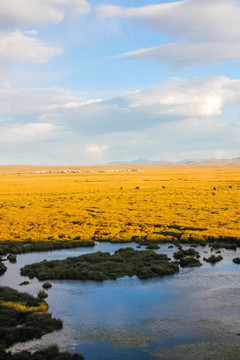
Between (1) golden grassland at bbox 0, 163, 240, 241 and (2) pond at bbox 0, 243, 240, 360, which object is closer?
(2) pond at bbox 0, 243, 240, 360

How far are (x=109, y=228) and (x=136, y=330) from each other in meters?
21.2

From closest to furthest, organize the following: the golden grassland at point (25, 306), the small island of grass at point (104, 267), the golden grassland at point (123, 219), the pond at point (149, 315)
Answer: the pond at point (149, 315) < the golden grassland at point (25, 306) < the small island of grass at point (104, 267) < the golden grassland at point (123, 219)

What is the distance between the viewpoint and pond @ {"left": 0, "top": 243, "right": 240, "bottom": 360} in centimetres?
1414

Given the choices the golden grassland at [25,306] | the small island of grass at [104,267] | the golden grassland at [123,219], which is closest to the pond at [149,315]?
the golden grassland at [25,306]

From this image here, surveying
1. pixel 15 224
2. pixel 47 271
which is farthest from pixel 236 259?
pixel 15 224

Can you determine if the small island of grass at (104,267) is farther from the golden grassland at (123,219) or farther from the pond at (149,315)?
the golden grassland at (123,219)

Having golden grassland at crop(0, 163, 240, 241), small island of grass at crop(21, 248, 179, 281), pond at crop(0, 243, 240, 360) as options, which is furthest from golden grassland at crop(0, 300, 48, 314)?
golden grassland at crop(0, 163, 240, 241)

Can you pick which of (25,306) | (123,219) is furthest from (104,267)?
(123,219)

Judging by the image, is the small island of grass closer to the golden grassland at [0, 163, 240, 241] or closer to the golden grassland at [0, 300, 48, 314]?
the golden grassland at [0, 300, 48, 314]

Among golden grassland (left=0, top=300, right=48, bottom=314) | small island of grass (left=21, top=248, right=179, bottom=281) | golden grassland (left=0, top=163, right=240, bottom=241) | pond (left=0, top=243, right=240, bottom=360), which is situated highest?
golden grassland (left=0, top=163, right=240, bottom=241)

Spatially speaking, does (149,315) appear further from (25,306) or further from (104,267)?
(104,267)

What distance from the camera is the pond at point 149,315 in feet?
46.4

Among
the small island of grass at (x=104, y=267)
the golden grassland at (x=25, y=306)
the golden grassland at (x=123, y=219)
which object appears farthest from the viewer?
the golden grassland at (x=123, y=219)

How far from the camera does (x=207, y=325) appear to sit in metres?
16.0
